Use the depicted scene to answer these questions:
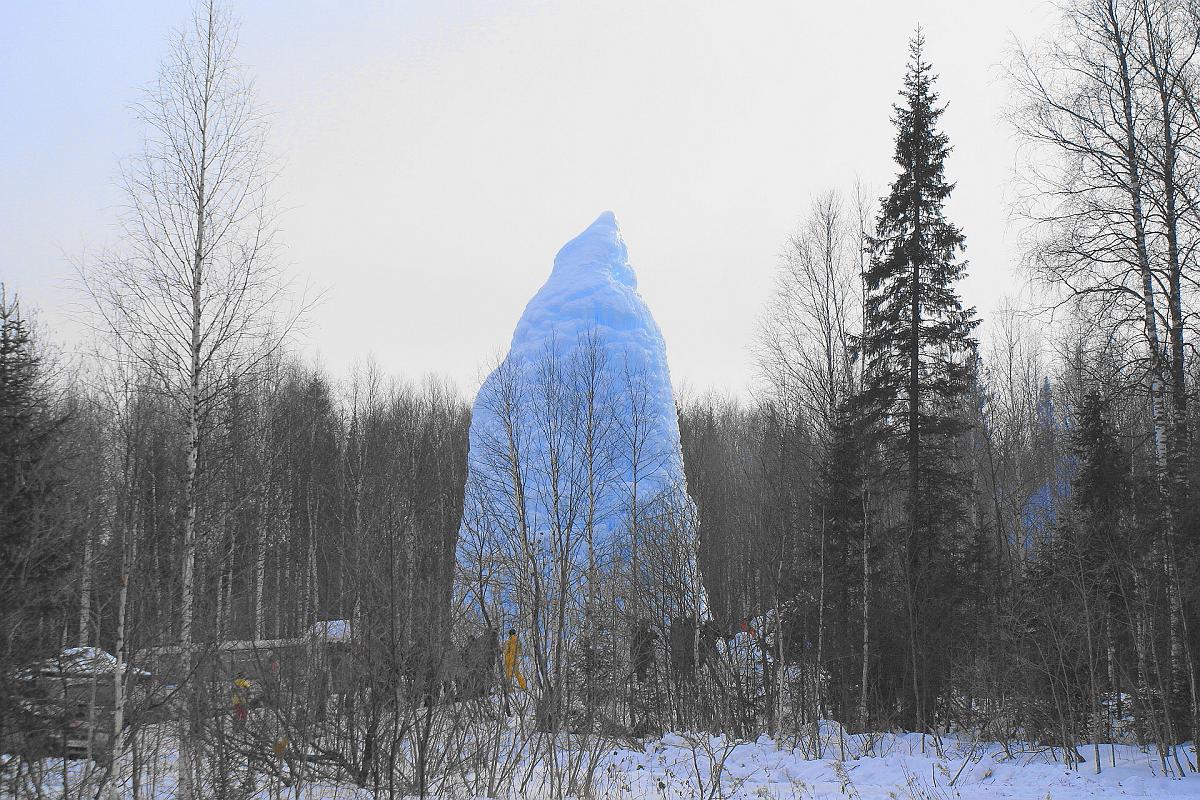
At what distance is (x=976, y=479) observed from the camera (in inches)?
1241

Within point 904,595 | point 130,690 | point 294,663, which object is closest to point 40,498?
point 130,690

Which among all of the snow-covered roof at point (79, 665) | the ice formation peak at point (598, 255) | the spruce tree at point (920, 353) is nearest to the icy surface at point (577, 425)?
the ice formation peak at point (598, 255)

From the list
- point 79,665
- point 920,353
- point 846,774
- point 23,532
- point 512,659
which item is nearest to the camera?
point 79,665

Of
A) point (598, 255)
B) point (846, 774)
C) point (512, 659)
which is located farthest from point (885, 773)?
point (598, 255)

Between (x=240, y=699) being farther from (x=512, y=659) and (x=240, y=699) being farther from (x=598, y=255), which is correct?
(x=598, y=255)

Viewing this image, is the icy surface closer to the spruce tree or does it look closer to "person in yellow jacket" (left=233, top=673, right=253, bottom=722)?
the spruce tree

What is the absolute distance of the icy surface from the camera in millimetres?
20109

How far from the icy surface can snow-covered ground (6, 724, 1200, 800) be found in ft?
20.1

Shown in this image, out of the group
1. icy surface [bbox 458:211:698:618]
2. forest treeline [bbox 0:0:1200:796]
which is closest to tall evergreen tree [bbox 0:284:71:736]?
forest treeline [bbox 0:0:1200:796]

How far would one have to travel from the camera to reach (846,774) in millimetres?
11875

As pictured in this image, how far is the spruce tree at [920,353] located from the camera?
58.2 ft

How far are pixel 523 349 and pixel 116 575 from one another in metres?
14.3

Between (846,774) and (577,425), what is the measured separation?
10447 mm

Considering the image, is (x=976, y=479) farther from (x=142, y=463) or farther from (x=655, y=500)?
(x=142, y=463)
